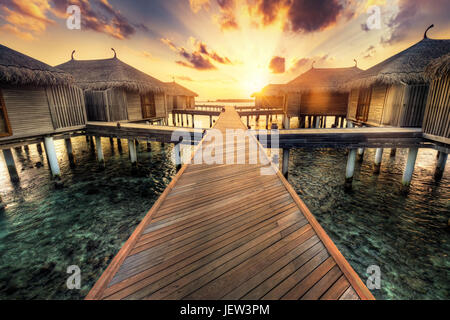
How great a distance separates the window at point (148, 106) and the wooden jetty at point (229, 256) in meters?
15.3

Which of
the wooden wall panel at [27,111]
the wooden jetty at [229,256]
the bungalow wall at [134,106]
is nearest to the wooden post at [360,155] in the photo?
the wooden jetty at [229,256]

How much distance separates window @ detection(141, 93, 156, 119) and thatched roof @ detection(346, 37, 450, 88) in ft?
56.6

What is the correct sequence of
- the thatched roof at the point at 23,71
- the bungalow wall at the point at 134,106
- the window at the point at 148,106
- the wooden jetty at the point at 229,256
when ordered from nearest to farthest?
the wooden jetty at the point at 229,256
the thatched roof at the point at 23,71
the bungalow wall at the point at 134,106
the window at the point at 148,106

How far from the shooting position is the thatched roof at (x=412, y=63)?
31.7ft

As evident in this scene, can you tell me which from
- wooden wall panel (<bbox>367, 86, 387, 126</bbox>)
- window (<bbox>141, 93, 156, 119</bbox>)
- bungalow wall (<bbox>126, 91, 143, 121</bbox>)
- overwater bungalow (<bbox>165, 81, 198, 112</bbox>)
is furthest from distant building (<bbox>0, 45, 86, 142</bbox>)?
wooden wall panel (<bbox>367, 86, 387, 126</bbox>)

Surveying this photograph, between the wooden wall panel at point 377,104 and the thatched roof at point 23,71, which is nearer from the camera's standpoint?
the thatched roof at point 23,71

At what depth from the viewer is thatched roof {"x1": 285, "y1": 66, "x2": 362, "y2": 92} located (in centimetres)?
1948

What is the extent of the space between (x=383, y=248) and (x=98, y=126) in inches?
585

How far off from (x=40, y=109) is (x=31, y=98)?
57cm

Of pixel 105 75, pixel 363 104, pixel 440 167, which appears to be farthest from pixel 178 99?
pixel 440 167

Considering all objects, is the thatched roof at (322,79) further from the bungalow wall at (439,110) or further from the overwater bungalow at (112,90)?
the overwater bungalow at (112,90)

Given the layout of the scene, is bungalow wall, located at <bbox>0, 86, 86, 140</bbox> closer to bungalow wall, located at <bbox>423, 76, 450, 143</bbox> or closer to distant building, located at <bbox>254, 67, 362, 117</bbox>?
bungalow wall, located at <bbox>423, 76, 450, 143</bbox>
